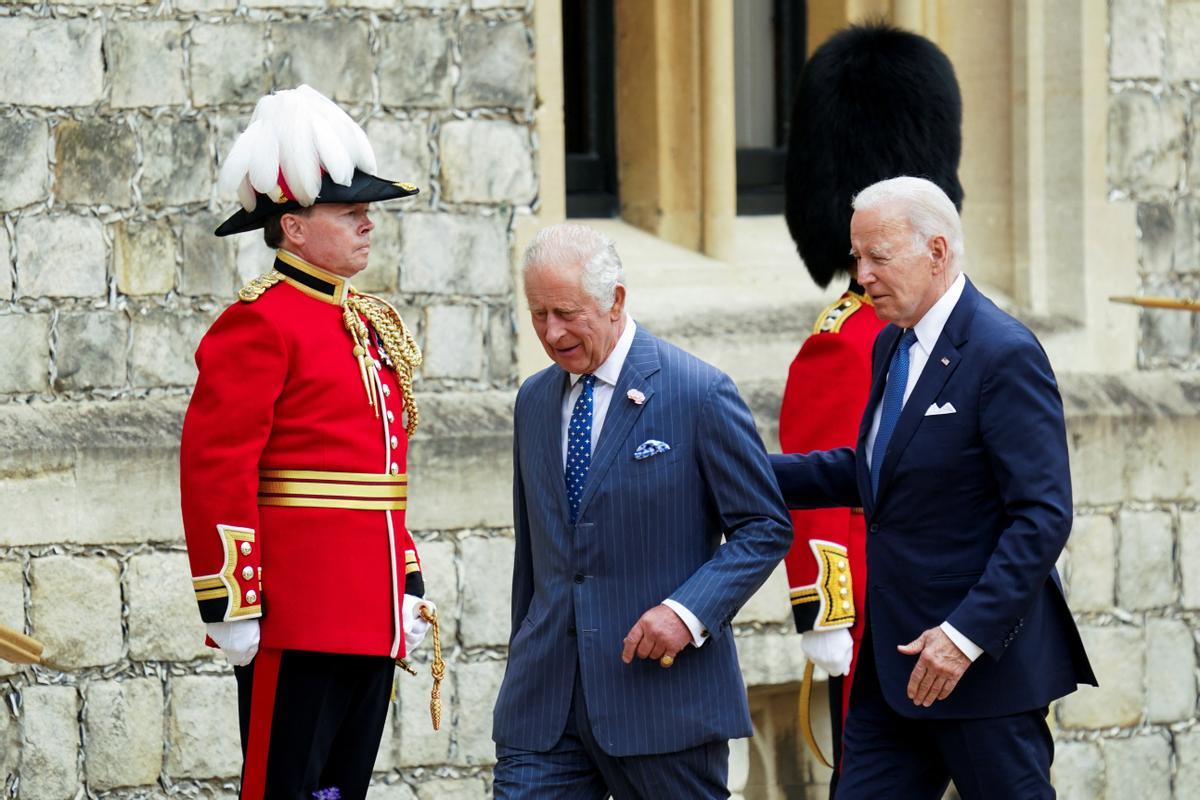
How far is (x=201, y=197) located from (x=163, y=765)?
4.50 feet

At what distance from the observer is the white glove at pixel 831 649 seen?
427cm

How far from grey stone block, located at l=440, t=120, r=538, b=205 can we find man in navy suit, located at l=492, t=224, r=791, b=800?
74.9 inches

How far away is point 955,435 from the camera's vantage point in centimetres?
345

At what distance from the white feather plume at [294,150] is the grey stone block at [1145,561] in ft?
10.2

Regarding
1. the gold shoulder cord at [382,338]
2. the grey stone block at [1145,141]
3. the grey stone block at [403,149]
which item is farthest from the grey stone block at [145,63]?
the grey stone block at [1145,141]

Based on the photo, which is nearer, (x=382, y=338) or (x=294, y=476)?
(x=294, y=476)

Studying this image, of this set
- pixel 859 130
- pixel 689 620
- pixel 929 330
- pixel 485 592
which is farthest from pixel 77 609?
pixel 929 330

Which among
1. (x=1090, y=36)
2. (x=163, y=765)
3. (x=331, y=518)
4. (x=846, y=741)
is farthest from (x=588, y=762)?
(x=1090, y=36)

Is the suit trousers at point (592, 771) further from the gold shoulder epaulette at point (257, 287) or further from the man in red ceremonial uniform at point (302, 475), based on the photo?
the gold shoulder epaulette at point (257, 287)

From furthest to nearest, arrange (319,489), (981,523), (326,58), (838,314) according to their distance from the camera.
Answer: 1. (326,58)
2. (838,314)
3. (319,489)
4. (981,523)

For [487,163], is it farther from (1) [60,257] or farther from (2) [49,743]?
(2) [49,743]

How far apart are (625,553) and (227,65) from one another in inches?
85.6

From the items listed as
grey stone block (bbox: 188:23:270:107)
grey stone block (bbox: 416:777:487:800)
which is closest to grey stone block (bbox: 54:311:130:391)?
grey stone block (bbox: 188:23:270:107)

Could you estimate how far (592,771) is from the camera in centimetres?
354
